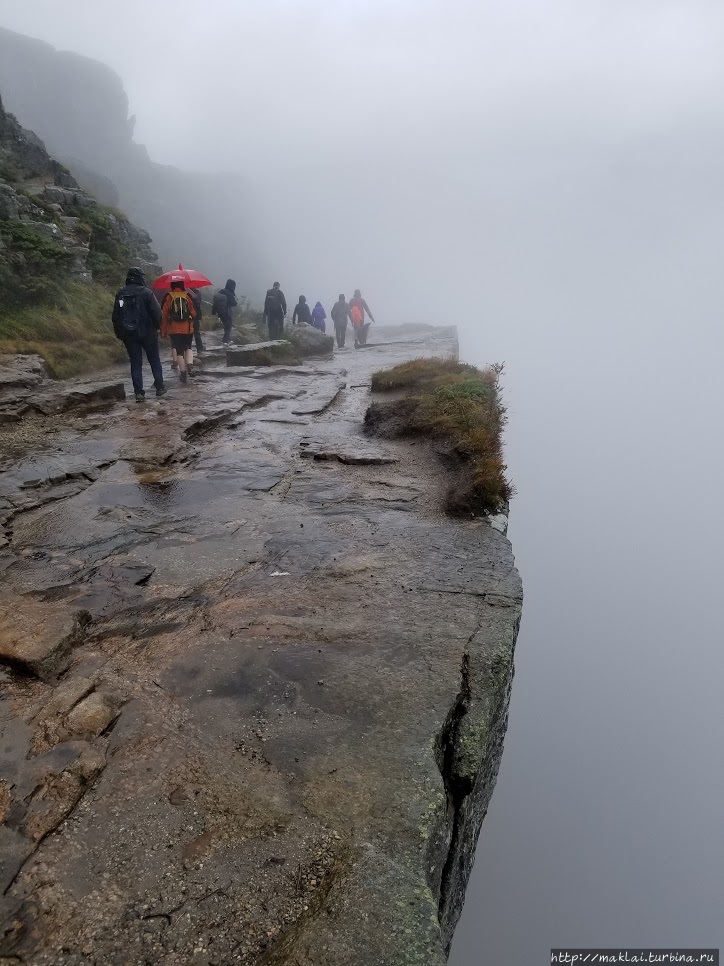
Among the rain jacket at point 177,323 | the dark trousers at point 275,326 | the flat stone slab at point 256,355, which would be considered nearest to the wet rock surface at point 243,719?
the rain jacket at point 177,323

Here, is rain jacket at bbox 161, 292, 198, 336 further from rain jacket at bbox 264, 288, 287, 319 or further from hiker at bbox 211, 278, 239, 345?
rain jacket at bbox 264, 288, 287, 319

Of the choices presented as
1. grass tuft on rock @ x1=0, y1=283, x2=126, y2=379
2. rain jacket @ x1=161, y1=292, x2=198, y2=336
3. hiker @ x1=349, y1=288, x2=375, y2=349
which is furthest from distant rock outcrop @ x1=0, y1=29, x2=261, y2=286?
rain jacket @ x1=161, y1=292, x2=198, y2=336

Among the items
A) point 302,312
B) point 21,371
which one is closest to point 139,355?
point 21,371

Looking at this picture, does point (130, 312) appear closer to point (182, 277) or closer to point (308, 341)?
point (182, 277)

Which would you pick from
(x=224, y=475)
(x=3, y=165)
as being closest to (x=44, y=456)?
(x=224, y=475)

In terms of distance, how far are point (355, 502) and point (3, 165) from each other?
17164 millimetres

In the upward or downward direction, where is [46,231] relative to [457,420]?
upward

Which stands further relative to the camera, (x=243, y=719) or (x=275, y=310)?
(x=275, y=310)

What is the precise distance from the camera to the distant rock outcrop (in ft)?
267

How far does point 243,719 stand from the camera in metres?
2.96

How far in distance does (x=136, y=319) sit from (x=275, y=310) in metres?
10.9

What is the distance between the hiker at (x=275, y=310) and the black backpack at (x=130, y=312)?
10243 mm

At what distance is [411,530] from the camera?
5336mm

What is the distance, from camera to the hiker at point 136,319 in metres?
10.6
